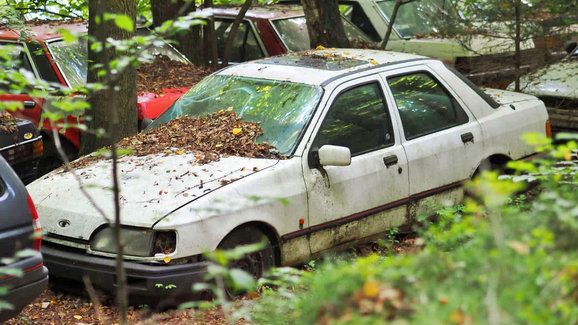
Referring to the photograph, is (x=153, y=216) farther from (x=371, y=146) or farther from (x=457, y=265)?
(x=457, y=265)

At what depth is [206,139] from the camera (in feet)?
23.6

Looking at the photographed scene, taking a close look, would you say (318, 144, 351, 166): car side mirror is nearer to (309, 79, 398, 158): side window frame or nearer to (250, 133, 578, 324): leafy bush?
(309, 79, 398, 158): side window frame

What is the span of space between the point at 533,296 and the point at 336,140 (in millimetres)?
4174

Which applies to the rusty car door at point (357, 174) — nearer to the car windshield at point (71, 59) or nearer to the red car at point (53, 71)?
the red car at point (53, 71)

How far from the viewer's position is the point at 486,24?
10500mm

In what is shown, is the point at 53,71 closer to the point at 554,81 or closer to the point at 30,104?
the point at 30,104

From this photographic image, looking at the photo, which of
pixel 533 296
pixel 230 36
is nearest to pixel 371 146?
pixel 533 296

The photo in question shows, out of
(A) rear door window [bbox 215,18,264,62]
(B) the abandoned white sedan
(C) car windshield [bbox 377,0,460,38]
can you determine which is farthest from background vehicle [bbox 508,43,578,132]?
(A) rear door window [bbox 215,18,264,62]

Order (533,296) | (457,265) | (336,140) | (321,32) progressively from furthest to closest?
(321,32)
(336,140)
(457,265)
(533,296)

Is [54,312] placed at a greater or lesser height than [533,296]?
lesser

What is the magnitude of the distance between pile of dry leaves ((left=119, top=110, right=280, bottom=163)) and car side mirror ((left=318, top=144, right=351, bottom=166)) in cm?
36

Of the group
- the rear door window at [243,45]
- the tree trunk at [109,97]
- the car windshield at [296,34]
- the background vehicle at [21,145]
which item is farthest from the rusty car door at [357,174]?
the rear door window at [243,45]

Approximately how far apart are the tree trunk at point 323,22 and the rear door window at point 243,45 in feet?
4.39

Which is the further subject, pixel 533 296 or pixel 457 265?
pixel 457 265
